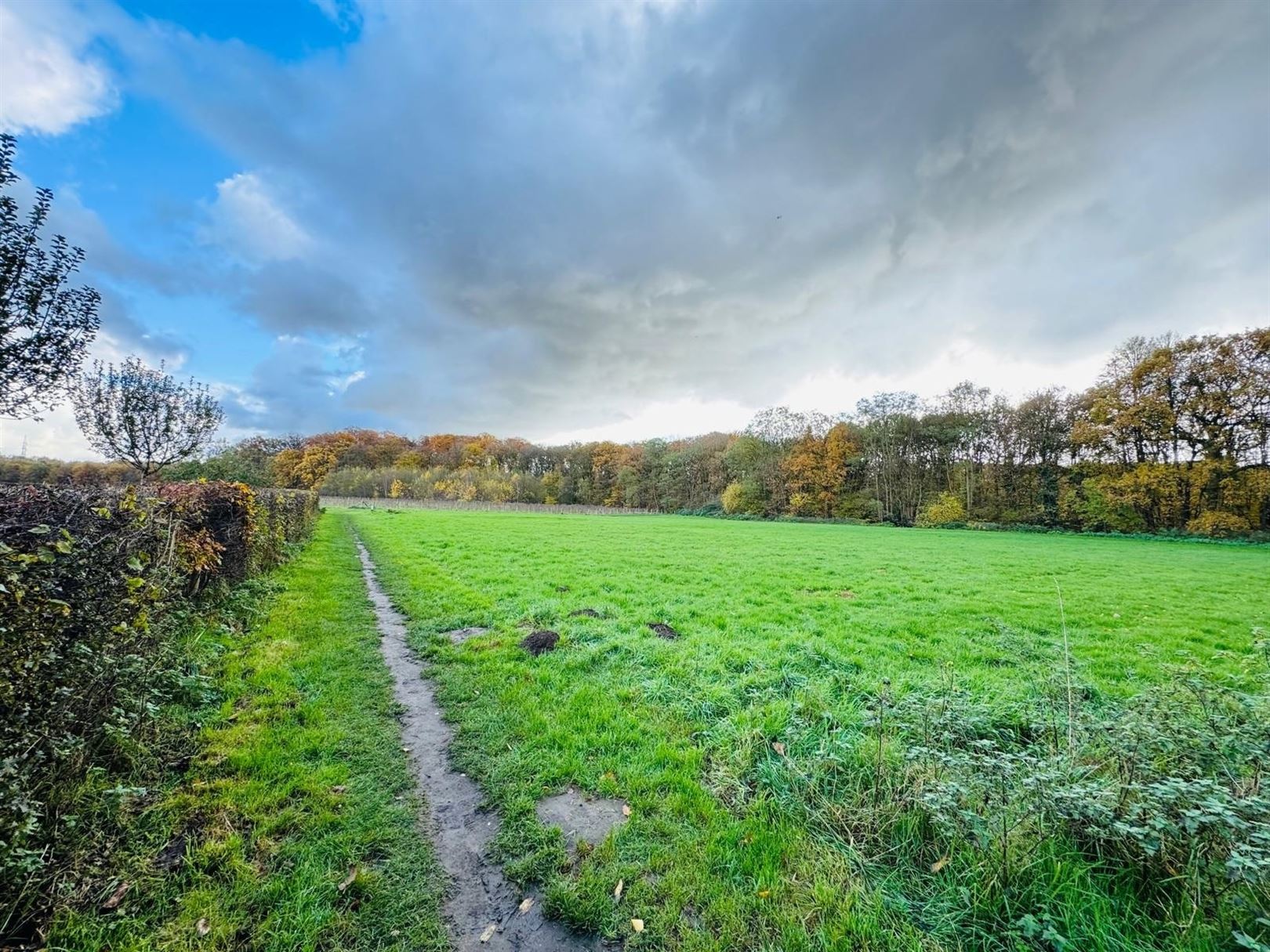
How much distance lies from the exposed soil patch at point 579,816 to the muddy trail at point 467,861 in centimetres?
41

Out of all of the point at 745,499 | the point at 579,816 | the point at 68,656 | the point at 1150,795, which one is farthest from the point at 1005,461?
the point at 68,656

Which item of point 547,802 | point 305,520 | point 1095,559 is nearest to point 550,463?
point 305,520

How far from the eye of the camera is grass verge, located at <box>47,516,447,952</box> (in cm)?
241

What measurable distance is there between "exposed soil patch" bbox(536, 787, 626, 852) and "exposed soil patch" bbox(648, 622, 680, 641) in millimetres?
3681

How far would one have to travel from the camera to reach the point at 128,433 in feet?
51.2

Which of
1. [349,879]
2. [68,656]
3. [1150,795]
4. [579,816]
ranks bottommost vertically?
[579,816]

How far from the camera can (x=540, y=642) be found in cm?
685

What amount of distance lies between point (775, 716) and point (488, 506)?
6478cm

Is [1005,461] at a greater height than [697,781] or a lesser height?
greater

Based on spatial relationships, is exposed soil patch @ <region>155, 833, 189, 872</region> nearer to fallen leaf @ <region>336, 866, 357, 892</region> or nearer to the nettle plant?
fallen leaf @ <region>336, 866, 357, 892</region>

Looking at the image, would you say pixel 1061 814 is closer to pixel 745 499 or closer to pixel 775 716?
pixel 775 716

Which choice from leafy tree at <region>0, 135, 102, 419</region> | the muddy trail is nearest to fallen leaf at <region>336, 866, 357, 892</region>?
the muddy trail

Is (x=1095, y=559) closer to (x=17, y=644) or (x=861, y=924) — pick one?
(x=861, y=924)

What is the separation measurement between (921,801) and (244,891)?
4.13 metres
